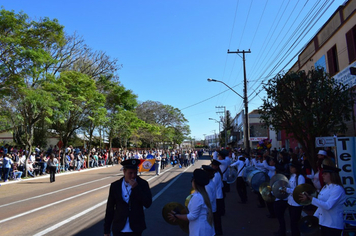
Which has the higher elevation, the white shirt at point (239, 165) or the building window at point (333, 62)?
the building window at point (333, 62)

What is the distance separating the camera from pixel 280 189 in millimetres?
5691

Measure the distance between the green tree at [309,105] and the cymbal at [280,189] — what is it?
2.91 meters

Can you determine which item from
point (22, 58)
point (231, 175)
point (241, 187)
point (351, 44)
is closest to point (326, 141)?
point (231, 175)

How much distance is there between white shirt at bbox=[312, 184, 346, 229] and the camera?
4.02 metres

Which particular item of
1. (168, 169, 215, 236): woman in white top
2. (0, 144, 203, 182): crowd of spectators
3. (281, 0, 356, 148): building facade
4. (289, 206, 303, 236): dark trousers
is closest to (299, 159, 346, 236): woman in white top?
(289, 206, 303, 236): dark trousers

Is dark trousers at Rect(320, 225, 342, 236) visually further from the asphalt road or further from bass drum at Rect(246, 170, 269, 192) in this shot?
bass drum at Rect(246, 170, 269, 192)

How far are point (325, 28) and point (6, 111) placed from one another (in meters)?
21.1

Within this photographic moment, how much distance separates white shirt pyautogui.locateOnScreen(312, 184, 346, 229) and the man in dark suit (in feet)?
8.43

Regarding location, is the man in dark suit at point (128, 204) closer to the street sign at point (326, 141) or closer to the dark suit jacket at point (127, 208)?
the dark suit jacket at point (127, 208)

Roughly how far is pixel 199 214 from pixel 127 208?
943mm

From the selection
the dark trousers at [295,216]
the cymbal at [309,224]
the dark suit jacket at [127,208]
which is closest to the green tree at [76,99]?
the dark suit jacket at [127,208]

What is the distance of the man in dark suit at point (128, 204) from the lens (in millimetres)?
3521

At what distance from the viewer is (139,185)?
3.72 metres

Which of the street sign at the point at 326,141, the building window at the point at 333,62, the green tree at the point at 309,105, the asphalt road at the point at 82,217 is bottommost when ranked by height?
the asphalt road at the point at 82,217
